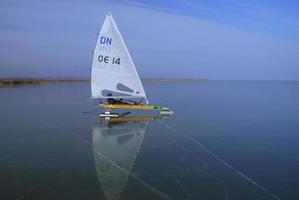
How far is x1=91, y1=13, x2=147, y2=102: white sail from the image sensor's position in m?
22.4

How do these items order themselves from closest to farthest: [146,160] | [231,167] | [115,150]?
[231,167] → [146,160] → [115,150]

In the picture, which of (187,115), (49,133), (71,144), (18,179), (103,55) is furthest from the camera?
(187,115)

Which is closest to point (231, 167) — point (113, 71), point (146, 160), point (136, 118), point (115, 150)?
point (146, 160)

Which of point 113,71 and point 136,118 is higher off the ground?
point 113,71

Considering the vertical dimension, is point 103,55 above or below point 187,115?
above

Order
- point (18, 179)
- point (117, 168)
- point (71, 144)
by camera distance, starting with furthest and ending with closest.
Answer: point (71, 144) < point (117, 168) < point (18, 179)

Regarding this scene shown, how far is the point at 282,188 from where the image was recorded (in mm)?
9484

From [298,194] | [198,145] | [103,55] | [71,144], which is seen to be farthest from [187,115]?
[298,194]

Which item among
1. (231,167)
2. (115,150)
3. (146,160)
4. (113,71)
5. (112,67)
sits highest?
(112,67)

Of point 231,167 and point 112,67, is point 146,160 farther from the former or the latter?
point 112,67

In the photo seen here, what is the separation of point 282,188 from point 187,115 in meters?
15.6

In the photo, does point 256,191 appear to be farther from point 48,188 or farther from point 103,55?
point 103,55

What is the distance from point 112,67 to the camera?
74.5ft

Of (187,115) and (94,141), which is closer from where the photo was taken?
(94,141)
